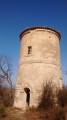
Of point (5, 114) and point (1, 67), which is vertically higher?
point (1, 67)

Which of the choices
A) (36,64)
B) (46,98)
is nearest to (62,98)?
(46,98)

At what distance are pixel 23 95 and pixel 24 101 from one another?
58 cm

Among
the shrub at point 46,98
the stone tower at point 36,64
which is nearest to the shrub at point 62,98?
the shrub at point 46,98

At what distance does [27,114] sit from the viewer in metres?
13.4

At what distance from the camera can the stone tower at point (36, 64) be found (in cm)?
1546

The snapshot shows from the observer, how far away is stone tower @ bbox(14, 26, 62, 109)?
15.5 metres

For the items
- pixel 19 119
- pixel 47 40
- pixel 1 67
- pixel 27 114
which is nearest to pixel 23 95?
pixel 27 114

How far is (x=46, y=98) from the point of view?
14469mm

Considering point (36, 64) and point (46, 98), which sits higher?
point (36, 64)

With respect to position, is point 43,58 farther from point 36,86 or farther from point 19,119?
point 19,119

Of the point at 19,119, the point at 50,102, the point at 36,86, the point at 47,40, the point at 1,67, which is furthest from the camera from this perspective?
the point at 1,67

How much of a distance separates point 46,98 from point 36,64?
3489 millimetres

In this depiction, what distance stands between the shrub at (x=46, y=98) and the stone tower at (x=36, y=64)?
1.45 ft

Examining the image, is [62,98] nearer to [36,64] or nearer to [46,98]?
[46,98]
